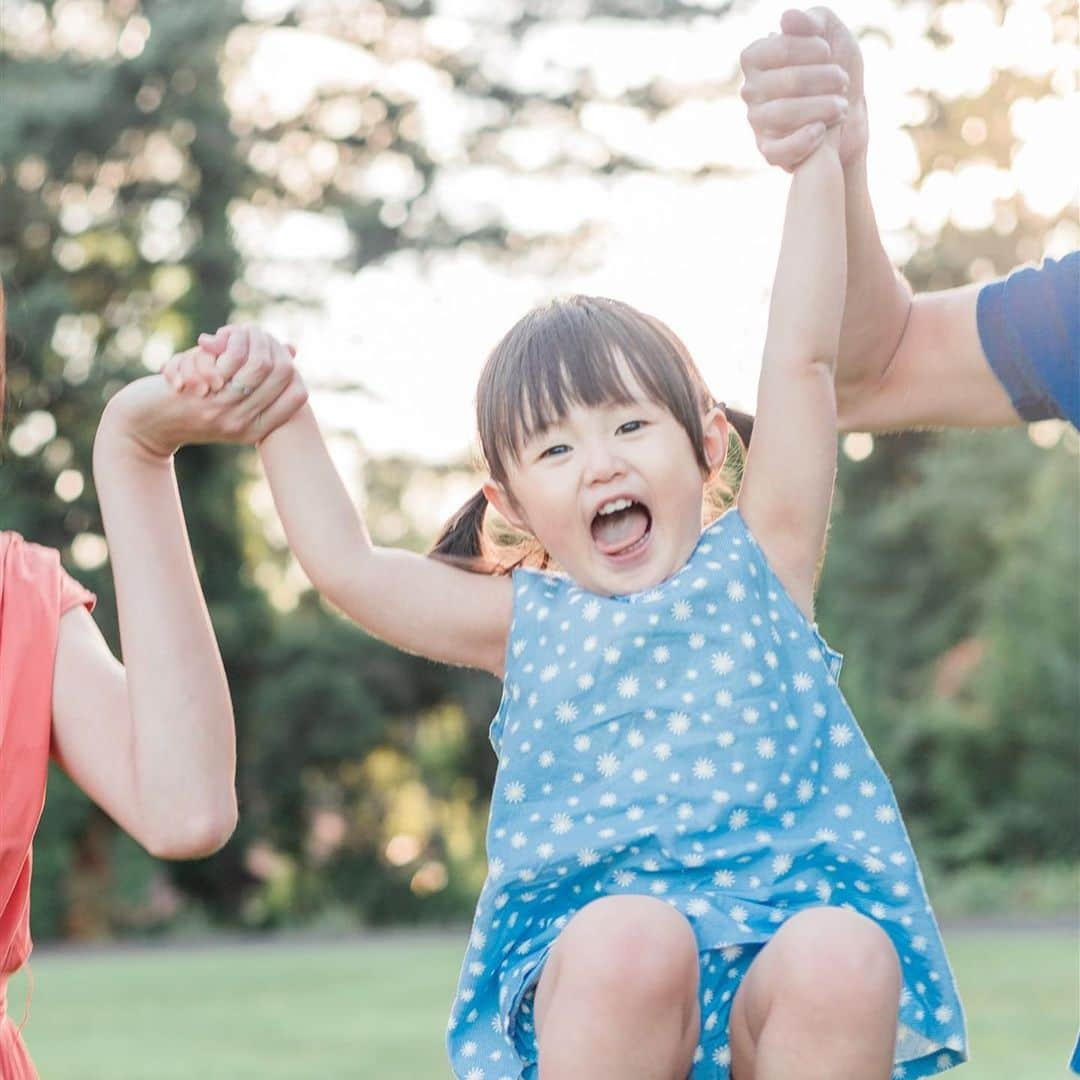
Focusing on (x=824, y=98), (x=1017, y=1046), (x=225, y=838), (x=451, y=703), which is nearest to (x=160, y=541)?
(x=225, y=838)

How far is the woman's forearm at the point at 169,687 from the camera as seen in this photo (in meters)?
1.84

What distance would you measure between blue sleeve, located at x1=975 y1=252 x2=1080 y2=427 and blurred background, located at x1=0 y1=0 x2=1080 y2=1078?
15413mm

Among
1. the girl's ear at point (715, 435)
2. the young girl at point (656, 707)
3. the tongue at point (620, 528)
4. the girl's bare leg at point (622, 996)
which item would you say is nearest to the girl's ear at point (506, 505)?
the young girl at point (656, 707)

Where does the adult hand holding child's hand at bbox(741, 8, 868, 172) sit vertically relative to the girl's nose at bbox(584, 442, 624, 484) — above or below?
above

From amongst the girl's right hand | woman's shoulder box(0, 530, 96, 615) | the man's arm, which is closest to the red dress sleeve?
woman's shoulder box(0, 530, 96, 615)

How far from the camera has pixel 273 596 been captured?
2078 centimetres

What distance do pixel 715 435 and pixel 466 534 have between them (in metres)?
0.37

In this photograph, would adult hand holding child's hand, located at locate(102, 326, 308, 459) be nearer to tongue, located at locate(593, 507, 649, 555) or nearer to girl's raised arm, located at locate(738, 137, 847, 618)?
tongue, located at locate(593, 507, 649, 555)

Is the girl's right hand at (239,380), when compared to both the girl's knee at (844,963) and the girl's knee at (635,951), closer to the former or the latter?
the girl's knee at (635,951)

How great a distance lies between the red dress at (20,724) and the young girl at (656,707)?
29 cm

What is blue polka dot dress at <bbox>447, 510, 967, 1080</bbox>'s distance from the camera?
2.03 m

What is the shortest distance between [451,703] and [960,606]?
18.5ft

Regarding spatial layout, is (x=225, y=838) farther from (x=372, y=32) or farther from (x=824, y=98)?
(x=372, y=32)

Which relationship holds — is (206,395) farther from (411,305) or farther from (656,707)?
(411,305)
